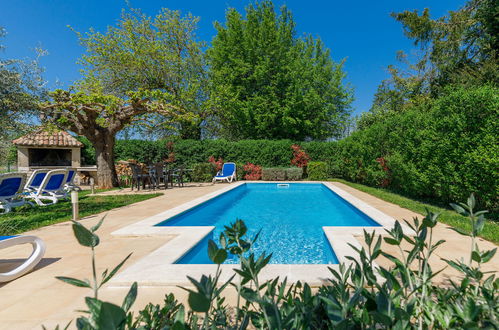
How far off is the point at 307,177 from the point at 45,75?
1460 centimetres

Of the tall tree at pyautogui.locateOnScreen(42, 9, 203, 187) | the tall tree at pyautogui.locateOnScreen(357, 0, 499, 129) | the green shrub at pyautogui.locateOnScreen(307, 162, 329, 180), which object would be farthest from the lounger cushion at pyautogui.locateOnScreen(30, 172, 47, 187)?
the tall tree at pyautogui.locateOnScreen(357, 0, 499, 129)

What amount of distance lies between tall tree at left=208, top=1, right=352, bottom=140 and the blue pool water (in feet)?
34.6

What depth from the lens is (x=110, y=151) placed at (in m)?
12.3

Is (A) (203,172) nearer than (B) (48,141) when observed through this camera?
Yes

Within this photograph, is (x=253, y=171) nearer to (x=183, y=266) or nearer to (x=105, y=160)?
(x=105, y=160)

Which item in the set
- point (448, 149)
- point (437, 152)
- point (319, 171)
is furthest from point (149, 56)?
point (448, 149)

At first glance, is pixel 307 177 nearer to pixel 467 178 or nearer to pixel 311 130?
pixel 311 130

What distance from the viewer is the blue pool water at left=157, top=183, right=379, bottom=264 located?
4.32m

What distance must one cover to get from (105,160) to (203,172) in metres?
5.63

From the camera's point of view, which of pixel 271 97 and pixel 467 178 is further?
pixel 271 97

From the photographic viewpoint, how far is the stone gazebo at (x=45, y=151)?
53.4ft

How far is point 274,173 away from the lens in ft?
53.2

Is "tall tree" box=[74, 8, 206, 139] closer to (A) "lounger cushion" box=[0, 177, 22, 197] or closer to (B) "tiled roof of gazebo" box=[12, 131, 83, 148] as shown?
(B) "tiled roof of gazebo" box=[12, 131, 83, 148]

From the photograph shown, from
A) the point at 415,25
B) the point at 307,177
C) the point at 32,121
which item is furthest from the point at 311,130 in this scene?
the point at 32,121
